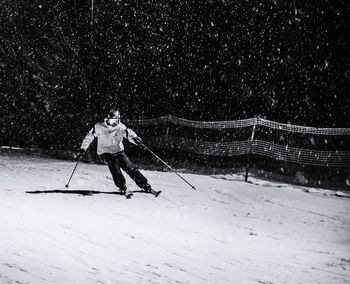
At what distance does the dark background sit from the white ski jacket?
309 inches

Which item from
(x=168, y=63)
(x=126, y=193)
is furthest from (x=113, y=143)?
(x=168, y=63)

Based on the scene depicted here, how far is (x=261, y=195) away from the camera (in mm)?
10250

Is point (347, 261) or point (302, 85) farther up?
point (302, 85)

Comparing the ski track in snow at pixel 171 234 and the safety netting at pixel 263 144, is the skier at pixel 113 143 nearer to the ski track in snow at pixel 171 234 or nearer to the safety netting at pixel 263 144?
the ski track in snow at pixel 171 234

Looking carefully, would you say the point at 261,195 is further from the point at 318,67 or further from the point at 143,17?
the point at 143,17

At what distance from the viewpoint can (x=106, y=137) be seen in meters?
9.10

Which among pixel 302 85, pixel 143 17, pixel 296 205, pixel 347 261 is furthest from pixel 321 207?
pixel 143 17

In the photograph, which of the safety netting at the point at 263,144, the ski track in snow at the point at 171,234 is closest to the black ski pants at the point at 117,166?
the ski track in snow at the point at 171,234

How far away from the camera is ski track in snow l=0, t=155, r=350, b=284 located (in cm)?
499

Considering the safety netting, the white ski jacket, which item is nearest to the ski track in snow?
the white ski jacket

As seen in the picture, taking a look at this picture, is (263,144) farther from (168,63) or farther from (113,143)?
(113,143)

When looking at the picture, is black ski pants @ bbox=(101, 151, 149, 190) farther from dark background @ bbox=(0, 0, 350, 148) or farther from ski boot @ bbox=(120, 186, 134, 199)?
dark background @ bbox=(0, 0, 350, 148)

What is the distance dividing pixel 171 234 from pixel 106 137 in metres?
3.18

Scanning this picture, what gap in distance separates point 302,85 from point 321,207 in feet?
26.9
